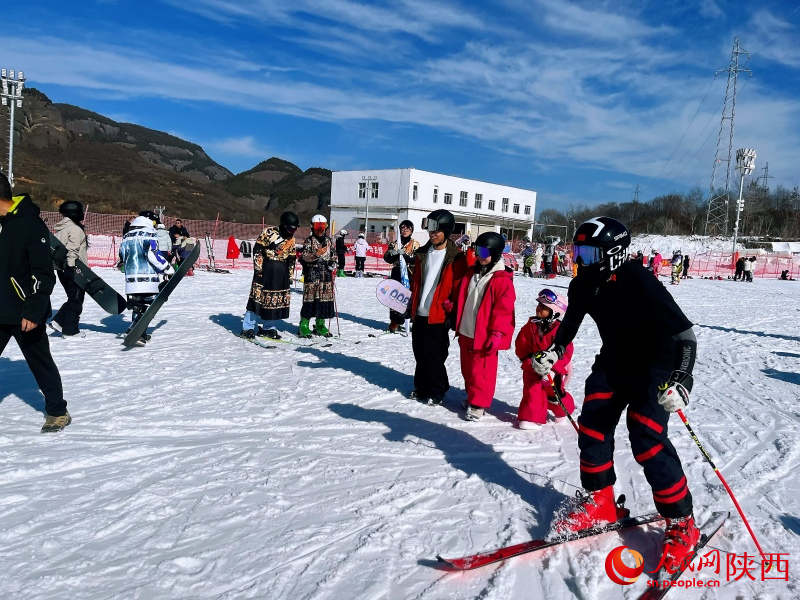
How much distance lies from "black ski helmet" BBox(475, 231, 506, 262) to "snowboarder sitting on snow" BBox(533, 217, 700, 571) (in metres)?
1.70

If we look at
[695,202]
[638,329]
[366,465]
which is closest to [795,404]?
Result: [638,329]

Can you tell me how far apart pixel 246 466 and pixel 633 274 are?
283 cm

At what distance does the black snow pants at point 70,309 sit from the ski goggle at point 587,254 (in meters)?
7.21

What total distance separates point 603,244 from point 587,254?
101mm

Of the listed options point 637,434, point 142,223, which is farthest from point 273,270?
point 637,434

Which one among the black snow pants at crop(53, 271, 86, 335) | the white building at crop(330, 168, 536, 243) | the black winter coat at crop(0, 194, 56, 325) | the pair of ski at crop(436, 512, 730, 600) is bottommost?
the pair of ski at crop(436, 512, 730, 600)

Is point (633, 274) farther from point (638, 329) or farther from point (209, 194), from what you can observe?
point (209, 194)

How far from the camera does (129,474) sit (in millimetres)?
3689

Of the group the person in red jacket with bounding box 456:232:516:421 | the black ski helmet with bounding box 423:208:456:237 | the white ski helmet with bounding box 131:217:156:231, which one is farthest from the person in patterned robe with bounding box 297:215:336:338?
the person in red jacket with bounding box 456:232:516:421

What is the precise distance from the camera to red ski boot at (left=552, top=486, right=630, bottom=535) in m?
3.04

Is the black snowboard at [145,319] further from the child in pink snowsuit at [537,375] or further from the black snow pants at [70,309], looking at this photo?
the child in pink snowsuit at [537,375]

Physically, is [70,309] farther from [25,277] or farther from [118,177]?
[118,177]

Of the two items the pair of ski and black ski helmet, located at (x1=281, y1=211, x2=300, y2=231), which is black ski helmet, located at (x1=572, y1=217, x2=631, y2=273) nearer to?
the pair of ski

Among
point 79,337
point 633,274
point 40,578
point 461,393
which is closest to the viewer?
point 40,578
